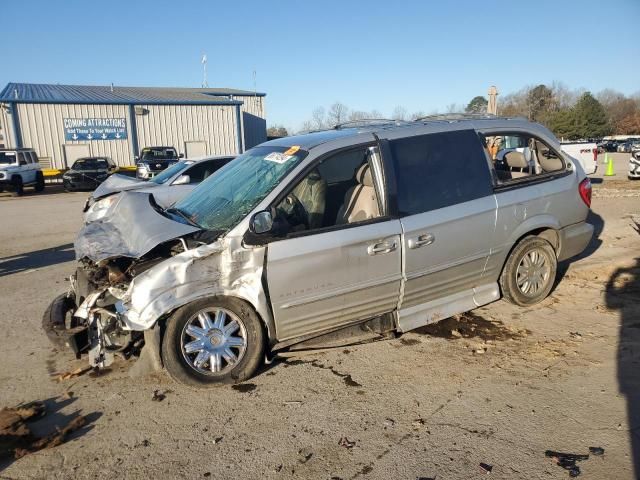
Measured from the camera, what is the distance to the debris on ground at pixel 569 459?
2598 mm

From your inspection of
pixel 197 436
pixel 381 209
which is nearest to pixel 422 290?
pixel 381 209

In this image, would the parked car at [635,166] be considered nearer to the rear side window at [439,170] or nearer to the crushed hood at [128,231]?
the rear side window at [439,170]

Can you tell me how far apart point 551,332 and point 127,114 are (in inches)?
1251

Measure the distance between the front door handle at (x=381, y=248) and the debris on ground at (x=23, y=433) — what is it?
7.73 ft

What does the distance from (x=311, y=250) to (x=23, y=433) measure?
7.30ft

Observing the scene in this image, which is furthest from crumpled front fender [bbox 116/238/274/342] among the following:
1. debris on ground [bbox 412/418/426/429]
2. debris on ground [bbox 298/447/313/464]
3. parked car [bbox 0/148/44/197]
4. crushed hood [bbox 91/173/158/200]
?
parked car [bbox 0/148/44/197]

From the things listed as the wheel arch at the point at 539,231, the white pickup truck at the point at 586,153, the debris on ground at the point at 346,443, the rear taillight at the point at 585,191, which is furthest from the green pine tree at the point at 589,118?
the debris on ground at the point at 346,443

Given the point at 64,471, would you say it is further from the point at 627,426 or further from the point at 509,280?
the point at 509,280

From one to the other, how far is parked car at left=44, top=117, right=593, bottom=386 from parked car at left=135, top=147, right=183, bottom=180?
18.0m

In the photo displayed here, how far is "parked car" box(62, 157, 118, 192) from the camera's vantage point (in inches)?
911

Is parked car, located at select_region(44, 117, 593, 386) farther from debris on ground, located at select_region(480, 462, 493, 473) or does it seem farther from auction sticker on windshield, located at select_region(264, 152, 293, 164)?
debris on ground, located at select_region(480, 462, 493, 473)

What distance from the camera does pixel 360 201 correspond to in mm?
4172

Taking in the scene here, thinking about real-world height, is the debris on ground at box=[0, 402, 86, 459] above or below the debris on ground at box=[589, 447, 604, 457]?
above

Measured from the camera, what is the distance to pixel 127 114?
3120cm
